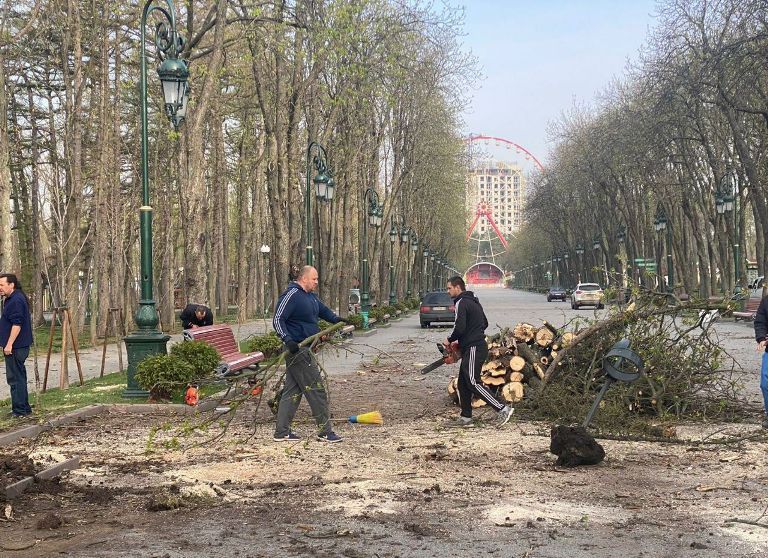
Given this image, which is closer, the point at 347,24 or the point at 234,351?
the point at 234,351

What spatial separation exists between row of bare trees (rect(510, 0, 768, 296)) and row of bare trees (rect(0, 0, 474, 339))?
8727 mm

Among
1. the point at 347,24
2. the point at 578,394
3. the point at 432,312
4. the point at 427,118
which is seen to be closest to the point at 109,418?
the point at 578,394

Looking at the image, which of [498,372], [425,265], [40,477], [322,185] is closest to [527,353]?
[498,372]

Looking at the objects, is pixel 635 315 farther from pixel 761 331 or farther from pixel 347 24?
pixel 347 24

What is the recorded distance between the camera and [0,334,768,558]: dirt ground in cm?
592

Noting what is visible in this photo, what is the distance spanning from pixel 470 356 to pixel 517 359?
1.27m

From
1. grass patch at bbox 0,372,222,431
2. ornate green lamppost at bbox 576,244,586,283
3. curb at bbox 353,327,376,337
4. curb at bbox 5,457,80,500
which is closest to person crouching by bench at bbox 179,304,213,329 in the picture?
grass patch at bbox 0,372,222,431

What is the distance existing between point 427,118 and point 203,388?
36.7 meters

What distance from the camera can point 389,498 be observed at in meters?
7.21

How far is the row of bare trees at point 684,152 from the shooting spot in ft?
99.9

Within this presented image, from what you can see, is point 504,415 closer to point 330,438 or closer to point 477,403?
point 477,403

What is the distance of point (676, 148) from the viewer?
43.2 m

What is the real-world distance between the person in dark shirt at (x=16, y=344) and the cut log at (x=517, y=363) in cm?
587

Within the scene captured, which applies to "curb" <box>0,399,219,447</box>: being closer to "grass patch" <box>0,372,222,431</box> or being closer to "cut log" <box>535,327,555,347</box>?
"grass patch" <box>0,372,222,431</box>
